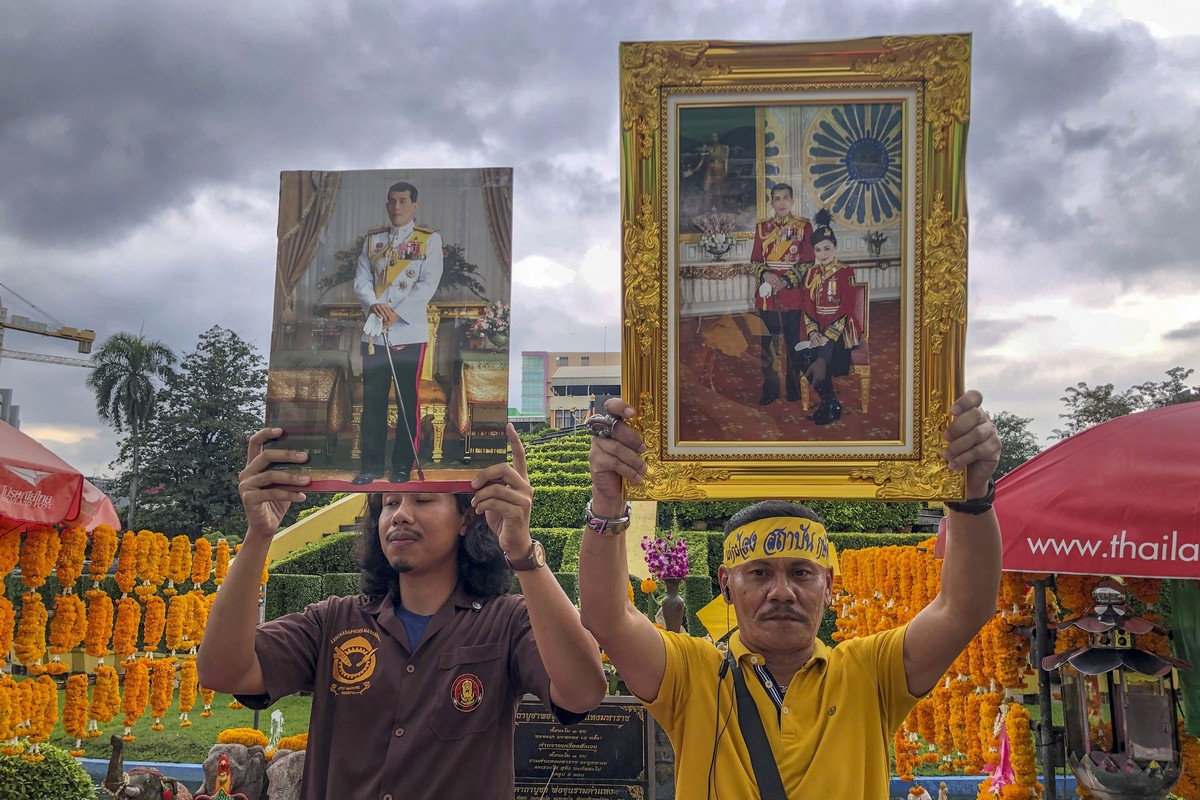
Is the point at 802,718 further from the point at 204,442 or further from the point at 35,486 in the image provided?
the point at 204,442

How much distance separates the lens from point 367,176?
231 centimetres

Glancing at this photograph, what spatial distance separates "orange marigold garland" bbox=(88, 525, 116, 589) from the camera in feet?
27.5

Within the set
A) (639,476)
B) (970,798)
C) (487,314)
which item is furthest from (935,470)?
(970,798)

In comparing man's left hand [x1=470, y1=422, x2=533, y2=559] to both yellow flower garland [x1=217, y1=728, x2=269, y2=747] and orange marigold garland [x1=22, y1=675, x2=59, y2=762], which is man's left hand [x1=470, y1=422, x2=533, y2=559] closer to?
yellow flower garland [x1=217, y1=728, x2=269, y2=747]

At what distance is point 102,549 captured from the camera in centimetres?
846

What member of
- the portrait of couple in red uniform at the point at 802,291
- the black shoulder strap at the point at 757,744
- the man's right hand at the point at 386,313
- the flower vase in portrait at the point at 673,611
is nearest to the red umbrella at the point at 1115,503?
the flower vase in portrait at the point at 673,611

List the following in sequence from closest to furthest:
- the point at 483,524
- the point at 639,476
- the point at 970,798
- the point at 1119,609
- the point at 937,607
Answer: the point at 639,476 < the point at 937,607 < the point at 483,524 < the point at 1119,609 < the point at 970,798

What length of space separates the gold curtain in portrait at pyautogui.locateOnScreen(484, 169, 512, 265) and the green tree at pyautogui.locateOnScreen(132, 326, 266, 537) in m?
29.7

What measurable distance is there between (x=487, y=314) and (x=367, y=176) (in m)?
0.50

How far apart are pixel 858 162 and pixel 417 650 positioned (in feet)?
5.94

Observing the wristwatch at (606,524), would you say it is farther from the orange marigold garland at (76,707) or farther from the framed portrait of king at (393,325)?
the orange marigold garland at (76,707)

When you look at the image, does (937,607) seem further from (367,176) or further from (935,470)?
(367,176)

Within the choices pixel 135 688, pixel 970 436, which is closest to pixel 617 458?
pixel 970 436

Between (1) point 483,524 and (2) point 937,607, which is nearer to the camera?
(2) point 937,607
